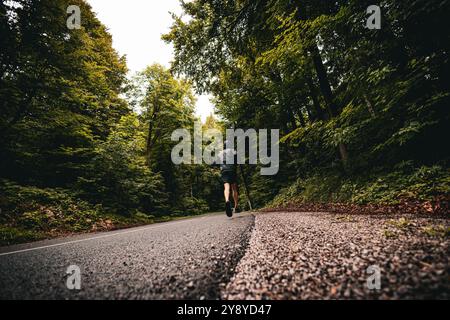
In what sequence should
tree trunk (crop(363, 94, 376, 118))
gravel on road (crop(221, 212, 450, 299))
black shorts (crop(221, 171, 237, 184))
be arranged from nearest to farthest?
1. gravel on road (crop(221, 212, 450, 299))
2. tree trunk (crop(363, 94, 376, 118))
3. black shorts (crop(221, 171, 237, 184))

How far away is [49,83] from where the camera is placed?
8.32 m

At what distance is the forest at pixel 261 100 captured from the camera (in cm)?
412

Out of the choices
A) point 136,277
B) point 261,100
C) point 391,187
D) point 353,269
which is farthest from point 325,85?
point 136,277

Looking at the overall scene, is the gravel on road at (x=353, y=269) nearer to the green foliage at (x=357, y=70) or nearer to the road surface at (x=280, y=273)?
the road surface at (x=280, y=273)

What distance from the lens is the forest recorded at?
412 centimetres

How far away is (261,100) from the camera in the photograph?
483 inches

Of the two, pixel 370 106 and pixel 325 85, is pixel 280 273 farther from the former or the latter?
pixel 325 85

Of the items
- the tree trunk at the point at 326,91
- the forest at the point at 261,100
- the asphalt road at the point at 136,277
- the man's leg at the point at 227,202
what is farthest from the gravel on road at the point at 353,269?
the tree trunk at the point at 326,91

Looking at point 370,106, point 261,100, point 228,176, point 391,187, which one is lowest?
point 391,187

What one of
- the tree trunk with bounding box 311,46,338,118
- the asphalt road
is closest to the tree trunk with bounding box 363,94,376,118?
the tree trunk with bounding box 311,46,338,118

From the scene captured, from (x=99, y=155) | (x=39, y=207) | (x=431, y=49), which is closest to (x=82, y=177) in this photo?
(x=99, y=155)

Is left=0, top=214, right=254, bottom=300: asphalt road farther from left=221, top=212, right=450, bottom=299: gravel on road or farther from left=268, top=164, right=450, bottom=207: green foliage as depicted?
left=268, top=164, right=450, bottom=207: green foliage

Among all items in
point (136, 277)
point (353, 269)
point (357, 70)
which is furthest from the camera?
point (357, 70)
